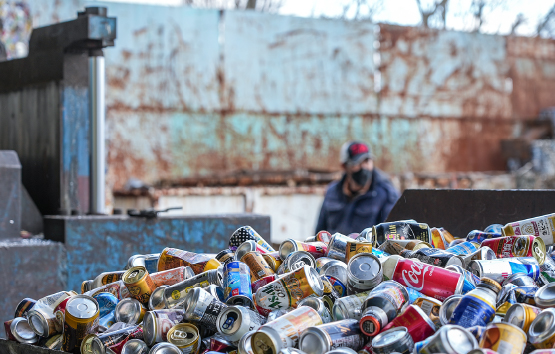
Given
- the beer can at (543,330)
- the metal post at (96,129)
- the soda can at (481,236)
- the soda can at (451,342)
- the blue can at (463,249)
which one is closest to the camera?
the soda can at (451,342)

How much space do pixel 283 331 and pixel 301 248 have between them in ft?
2.51

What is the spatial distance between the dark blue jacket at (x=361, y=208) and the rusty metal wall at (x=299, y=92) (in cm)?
380

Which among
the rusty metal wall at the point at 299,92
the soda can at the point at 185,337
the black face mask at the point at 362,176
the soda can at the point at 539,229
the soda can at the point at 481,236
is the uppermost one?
the rusty metal wall at the point at 299,92

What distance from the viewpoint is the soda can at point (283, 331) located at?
5.54 feet

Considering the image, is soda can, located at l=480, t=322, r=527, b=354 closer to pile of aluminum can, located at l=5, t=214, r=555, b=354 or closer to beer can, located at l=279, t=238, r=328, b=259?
pile of aluminum can, located at l=5, t=214, r=555, b=354

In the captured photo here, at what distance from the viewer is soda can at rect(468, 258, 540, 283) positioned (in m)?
2.14

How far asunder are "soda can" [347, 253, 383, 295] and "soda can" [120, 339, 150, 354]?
73 centimetres

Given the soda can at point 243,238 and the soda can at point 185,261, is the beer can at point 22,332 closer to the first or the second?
the soda can at point 185,261

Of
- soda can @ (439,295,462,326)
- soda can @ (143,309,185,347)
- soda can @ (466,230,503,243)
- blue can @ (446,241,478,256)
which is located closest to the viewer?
soda can @ (439,295,462,326)

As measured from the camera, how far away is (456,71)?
1033 cm

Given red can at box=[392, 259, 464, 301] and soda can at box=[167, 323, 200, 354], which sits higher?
red can at box=[392, 259, 464, 301]

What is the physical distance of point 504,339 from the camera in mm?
1589

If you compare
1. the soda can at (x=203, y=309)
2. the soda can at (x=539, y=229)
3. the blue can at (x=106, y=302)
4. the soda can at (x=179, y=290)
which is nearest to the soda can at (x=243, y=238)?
the soda can at (x=179, y=290)

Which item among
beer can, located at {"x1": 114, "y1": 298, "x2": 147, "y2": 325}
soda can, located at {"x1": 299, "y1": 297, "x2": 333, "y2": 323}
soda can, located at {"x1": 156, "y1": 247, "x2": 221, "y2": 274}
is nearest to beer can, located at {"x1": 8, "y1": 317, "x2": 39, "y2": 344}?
beer can, located at {"x1": 114, "y1": 298, "x2": 147, "y2": 325}
